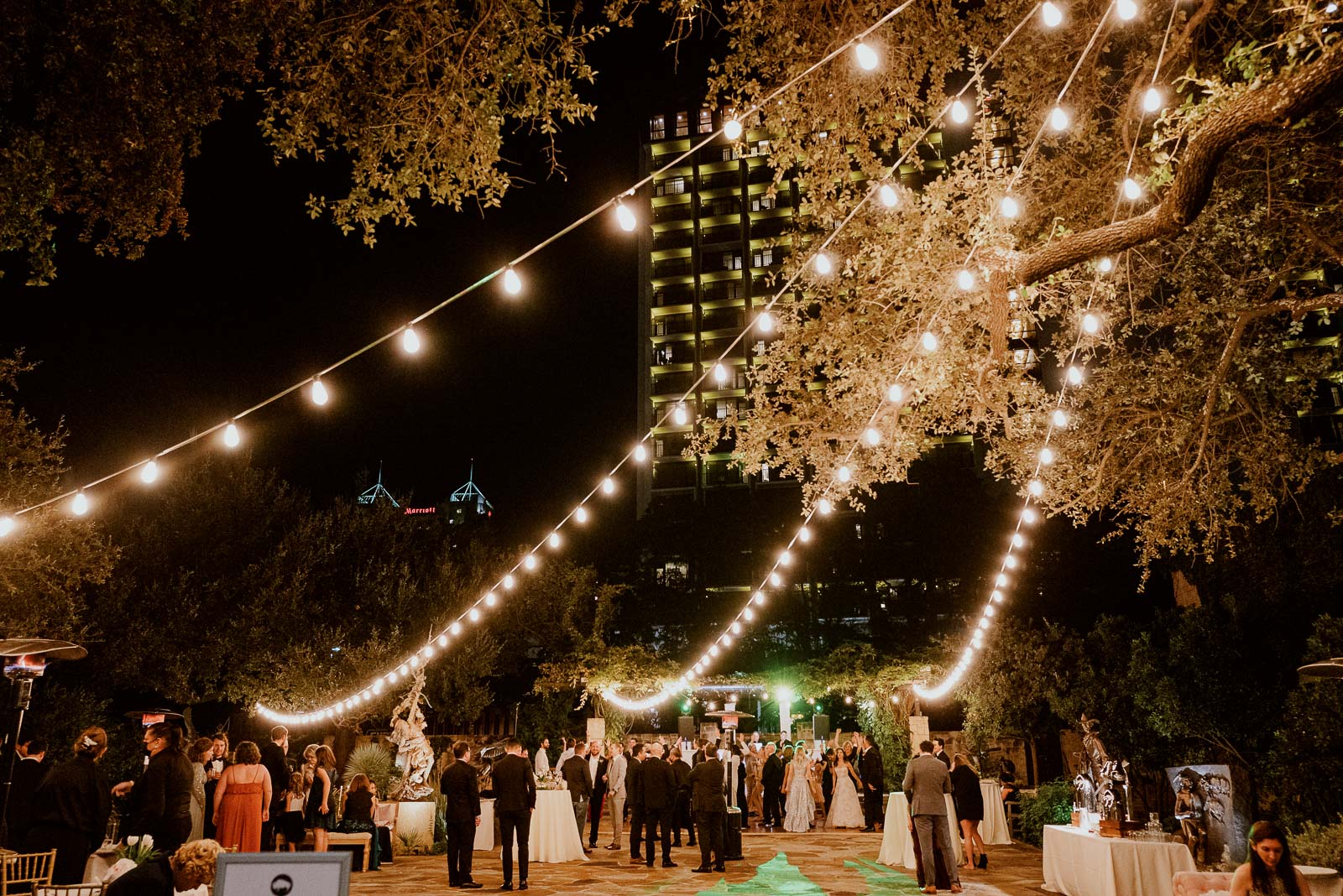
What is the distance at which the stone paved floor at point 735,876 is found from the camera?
7.71 meters

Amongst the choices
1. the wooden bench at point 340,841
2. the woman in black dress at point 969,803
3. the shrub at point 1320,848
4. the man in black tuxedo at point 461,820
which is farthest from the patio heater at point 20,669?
the shrub at point 1320,848

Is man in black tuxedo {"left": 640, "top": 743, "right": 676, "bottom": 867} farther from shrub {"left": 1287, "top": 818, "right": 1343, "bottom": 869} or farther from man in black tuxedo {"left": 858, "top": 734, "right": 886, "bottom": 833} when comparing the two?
shrub {"left": 1287, "top": 818, "right": 1343, "bottom": 869}

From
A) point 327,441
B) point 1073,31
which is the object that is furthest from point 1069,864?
point 327,441

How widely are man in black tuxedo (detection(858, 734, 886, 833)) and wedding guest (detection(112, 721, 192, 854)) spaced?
10.8m

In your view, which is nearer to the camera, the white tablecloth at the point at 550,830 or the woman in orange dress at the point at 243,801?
the woman in orange dress at the point at 243,801

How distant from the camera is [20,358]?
11875 millimetres

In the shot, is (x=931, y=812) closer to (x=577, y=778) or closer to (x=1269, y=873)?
(x=1269, y=873)

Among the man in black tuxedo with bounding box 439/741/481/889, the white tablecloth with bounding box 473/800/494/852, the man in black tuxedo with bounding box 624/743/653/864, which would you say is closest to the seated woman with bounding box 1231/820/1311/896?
the man in black tuxedo with bounding box 439/741/481/889

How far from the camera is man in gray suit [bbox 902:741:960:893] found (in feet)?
24.6

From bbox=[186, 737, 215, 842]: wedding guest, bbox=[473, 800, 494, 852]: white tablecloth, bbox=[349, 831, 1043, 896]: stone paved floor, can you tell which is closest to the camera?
bbox=[186, 737, 215, 842]: wedding guest

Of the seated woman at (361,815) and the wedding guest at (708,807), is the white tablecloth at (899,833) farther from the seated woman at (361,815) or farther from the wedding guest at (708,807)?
the seated woman at (361,815)

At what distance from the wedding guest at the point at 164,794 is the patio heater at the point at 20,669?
3.64 ft

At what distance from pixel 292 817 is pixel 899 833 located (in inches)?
243

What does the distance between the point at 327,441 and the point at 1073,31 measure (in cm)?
2076
